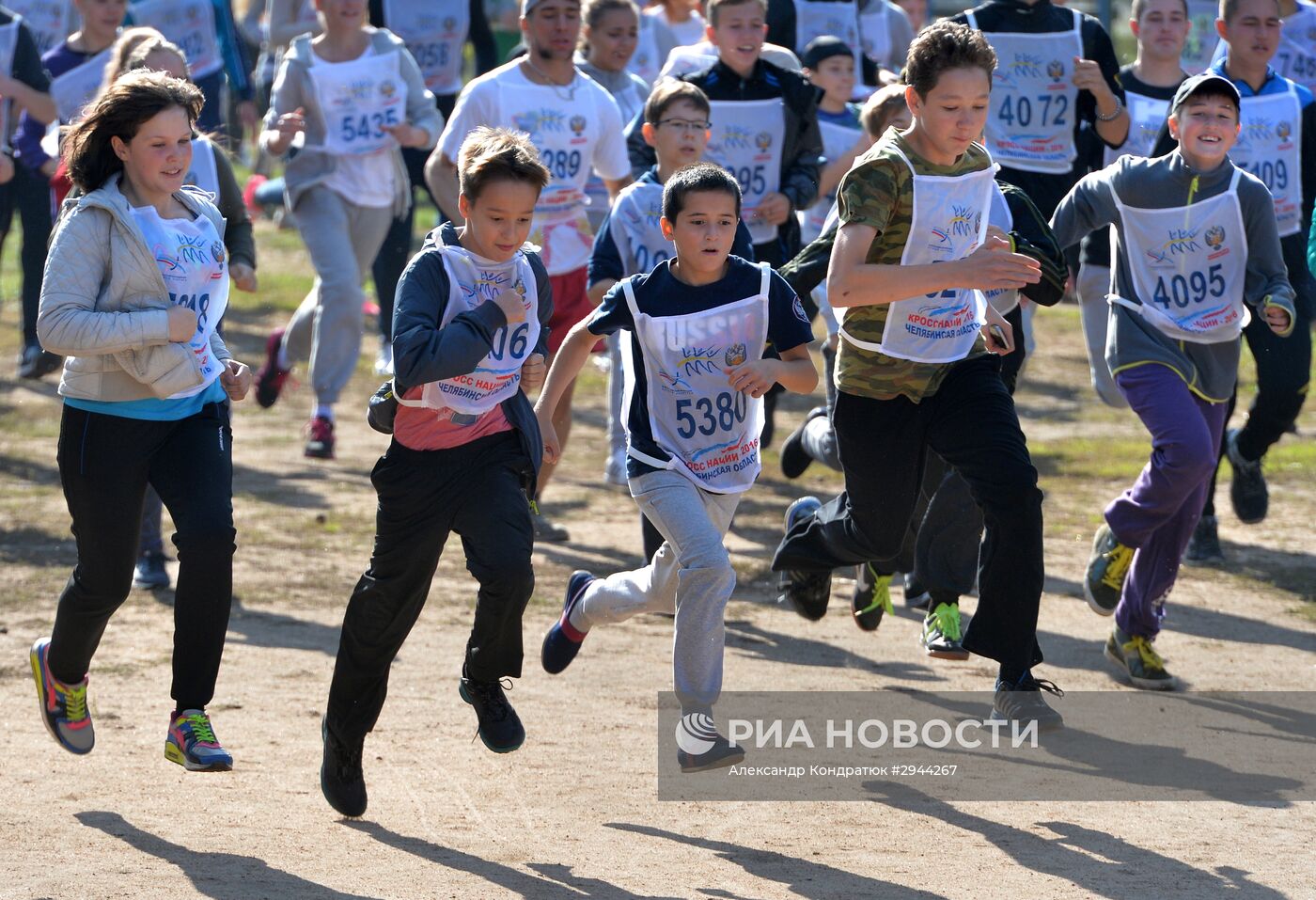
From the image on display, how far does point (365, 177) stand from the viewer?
407 inches

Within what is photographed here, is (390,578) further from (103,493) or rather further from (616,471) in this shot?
(616,471)

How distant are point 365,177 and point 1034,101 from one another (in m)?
3.63

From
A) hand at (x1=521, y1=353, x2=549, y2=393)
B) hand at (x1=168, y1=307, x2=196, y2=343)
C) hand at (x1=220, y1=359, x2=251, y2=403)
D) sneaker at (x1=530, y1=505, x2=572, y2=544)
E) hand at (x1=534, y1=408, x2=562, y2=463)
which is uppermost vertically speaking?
hand at (x1=168, y1=307, x2=196, y2=343)

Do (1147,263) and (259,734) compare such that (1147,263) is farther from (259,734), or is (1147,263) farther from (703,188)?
(259,734)

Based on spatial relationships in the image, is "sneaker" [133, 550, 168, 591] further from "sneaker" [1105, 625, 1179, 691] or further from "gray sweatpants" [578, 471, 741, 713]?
"sneaker" [1105, 625, 1179, 691]

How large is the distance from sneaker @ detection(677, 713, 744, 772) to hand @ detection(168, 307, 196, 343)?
1.82 metres

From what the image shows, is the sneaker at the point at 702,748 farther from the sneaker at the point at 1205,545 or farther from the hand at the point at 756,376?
the sneaker at the point at 1205,545

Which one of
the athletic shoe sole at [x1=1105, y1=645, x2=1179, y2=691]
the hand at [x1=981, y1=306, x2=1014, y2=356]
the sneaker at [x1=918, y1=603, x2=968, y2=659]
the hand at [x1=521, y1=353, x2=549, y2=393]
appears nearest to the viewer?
the hand at [x1=521, y1=353, x2=549, y2=393]

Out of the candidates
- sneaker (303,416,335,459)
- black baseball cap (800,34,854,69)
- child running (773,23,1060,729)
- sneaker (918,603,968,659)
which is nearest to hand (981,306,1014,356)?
child running (773,23,1060,729)

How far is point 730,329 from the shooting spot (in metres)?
5.90

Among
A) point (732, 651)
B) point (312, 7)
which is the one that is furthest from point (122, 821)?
point (312, 7)

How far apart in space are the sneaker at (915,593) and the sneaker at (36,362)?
4.99m

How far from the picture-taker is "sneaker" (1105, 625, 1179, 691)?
7219 mm

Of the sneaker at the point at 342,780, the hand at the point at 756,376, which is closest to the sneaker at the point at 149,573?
the sneaker at the point at 342,780
